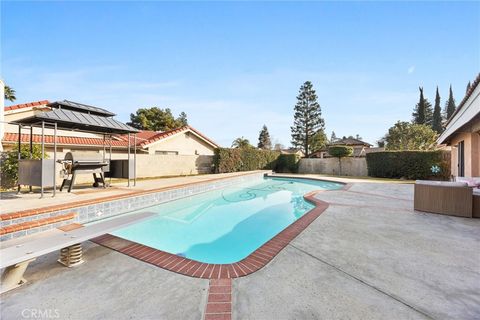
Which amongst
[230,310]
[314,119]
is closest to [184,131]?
[230,310]

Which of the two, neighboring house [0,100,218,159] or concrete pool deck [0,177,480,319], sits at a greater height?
neighboring house [0,100,218,159]

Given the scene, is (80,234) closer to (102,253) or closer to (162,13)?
(102,253)

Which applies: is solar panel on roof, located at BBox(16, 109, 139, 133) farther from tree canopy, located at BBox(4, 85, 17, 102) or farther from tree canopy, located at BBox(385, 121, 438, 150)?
tree canopy, located at BBox(385, 121, 438, 150)

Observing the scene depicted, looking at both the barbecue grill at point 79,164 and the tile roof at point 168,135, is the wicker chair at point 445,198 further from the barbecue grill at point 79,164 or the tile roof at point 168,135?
the tile roof at point 168,135

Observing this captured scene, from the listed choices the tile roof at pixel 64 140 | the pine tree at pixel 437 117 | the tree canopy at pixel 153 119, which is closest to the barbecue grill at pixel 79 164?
the tile roof at pixel 64 140

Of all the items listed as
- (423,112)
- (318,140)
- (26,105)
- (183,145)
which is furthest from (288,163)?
(423,112)

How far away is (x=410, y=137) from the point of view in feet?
98.3

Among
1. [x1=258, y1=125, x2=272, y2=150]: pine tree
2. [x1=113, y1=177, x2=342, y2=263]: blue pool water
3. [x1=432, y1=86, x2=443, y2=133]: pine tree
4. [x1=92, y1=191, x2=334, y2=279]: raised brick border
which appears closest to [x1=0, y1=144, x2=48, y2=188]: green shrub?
[x1=113, y1=177, x2=342, y2=263]: blue pool water

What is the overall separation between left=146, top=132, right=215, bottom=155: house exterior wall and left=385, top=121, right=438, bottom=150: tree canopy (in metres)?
27.7

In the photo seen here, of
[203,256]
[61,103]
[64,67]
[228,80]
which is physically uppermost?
[228,80]

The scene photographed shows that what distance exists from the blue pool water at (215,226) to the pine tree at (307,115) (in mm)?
24806

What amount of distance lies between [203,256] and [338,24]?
10.6m

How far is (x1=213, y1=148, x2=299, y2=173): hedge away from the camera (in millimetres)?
18875

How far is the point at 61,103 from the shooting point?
7.84 metres
